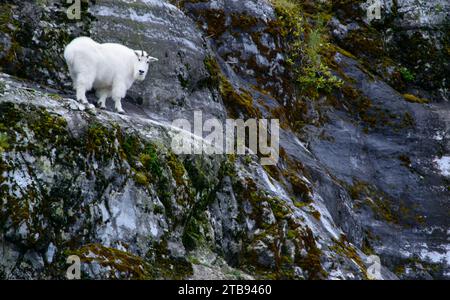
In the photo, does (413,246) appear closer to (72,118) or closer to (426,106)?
(426,106)

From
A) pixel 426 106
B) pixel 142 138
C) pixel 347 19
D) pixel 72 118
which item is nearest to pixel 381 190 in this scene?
pixel 426 106

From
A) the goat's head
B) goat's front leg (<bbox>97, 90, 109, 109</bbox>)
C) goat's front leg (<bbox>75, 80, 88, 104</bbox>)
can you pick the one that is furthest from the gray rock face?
the goat's head

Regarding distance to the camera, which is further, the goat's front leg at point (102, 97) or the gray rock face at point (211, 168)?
the goat's front leg at point (102, 97)

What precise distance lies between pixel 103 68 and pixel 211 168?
303cm

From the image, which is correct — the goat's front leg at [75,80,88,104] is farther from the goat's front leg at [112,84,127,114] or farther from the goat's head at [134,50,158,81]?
the goat's head at [134,50,158,81]

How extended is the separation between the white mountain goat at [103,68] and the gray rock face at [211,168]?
2.17ft

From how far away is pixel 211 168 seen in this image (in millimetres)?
14039

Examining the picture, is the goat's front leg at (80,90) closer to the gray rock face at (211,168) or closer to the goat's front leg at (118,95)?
the gray rock face at (211,168)

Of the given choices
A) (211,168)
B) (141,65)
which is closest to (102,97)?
(141,65)

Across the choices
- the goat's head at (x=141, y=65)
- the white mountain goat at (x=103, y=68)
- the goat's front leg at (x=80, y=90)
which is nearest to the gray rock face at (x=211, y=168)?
the goat's front leg at (x=80, y=90)

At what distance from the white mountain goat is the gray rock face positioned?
2.17 ft

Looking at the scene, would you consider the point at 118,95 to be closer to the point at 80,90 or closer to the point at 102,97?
the point at 102,97

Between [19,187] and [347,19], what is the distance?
1899 centimetres

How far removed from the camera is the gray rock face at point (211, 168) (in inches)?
433
